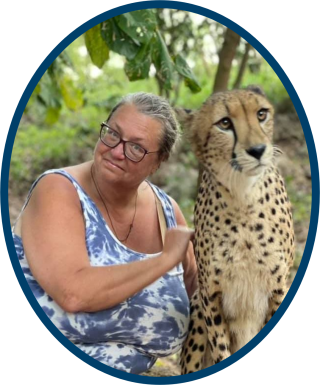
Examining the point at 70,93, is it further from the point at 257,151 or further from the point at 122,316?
the point at 257,151

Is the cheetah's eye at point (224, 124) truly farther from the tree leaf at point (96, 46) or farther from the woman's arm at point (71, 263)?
the tree leaf at point (96, 46)

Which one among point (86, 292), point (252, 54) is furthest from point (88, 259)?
point (252, 54)

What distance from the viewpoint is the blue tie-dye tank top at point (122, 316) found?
197 cm

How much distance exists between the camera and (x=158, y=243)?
214 centimetres

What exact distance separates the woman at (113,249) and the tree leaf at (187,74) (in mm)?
304

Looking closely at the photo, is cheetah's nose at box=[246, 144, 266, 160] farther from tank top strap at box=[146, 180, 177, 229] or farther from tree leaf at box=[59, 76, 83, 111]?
tree leaf at box=[59, 76, 83, 111]

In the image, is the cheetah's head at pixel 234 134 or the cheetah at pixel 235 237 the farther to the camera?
the cheetah at pixel 235 237

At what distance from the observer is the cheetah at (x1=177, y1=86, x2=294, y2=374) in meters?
1.89

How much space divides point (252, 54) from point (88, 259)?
1322 millimetres

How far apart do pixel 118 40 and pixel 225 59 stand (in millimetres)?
379

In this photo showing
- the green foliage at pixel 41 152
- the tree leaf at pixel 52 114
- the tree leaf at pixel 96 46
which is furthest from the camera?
the green foliage at pixel 41 152

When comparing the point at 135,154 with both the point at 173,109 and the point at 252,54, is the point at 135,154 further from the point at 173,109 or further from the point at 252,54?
the point at 252,54

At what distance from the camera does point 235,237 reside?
1.97 m
